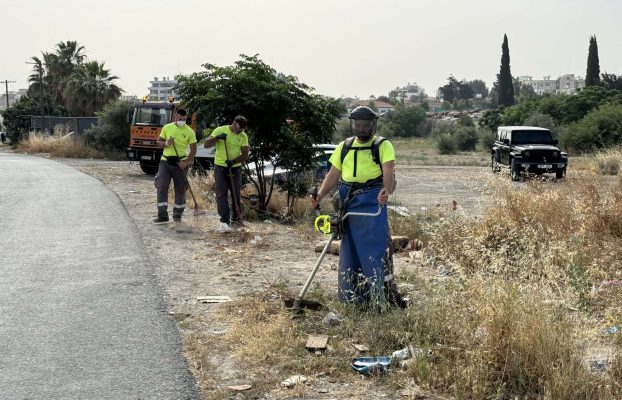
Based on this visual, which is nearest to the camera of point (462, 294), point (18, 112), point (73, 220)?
point (462, 294)

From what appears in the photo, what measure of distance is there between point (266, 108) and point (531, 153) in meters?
15.4

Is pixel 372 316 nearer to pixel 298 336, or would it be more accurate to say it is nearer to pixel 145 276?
pixel 298 336

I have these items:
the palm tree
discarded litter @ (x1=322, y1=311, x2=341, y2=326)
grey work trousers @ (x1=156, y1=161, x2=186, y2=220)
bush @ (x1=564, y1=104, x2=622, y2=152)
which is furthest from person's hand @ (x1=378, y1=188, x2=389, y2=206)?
the palm tree

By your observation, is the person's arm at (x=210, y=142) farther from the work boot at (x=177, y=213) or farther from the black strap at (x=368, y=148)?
the black strap at (x=368, y=148)

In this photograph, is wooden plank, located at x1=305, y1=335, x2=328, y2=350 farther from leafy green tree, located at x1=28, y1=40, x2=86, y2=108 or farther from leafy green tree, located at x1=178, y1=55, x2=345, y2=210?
leafy green tree, located at x1=28, y1=40, x2=86, y2=108

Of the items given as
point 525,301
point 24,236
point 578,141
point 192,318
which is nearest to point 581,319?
point 525,301

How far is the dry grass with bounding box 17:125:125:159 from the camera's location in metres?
38.5

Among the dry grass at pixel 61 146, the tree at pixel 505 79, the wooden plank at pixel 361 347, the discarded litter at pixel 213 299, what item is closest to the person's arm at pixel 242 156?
the discarded litter at pixel 213 299

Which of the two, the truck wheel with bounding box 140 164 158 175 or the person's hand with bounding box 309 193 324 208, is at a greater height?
the person's hand with bounding box 309 193 324 208

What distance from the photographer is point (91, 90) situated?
53.0 meters

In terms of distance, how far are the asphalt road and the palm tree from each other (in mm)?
42113

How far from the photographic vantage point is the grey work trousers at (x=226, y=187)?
12.1m

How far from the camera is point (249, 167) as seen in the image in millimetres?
14922

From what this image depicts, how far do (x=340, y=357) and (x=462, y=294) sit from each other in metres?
0.98
